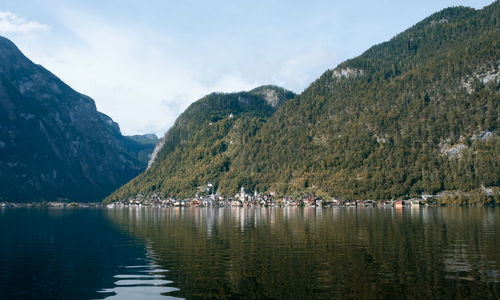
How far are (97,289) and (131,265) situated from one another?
31.9 feet

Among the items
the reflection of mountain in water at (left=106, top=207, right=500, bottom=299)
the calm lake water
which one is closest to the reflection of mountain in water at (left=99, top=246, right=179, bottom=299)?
the calm lake water

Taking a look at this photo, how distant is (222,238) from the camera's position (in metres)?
60.0

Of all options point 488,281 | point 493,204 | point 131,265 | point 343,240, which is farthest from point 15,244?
point 493,204

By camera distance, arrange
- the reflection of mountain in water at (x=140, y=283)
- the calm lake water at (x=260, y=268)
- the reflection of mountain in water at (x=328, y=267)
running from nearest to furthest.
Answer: the reflection of mountain in water at (x=328, y=267), the calm lake water at (x=260, y=268), the reflection of mountain in water at (x=140, y=283)

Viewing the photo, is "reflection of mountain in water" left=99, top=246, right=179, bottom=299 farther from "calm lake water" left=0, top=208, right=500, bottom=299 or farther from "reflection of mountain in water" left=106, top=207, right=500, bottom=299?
"reflection of mountain in water" left=106, top=207, right=500, bottom=299

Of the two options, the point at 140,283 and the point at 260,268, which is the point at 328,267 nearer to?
the point at 260,268

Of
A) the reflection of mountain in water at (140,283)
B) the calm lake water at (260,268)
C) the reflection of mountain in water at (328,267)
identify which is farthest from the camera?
the reflection of mountain in water at (140,283)

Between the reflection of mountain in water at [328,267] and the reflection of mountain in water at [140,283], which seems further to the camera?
the reflection of mountain in water at [140,283]

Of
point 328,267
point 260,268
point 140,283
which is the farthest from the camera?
point 260,268

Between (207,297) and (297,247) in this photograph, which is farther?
(297,247)

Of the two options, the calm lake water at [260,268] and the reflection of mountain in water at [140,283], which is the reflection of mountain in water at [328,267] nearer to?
the calm lake water at [260,268]

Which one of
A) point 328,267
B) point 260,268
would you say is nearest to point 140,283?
point 260,268

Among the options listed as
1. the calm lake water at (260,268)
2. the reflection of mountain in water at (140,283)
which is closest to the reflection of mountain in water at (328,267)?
the calm lake water at (260,268)

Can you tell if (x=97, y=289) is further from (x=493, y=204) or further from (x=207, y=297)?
(x=493, y=204)
